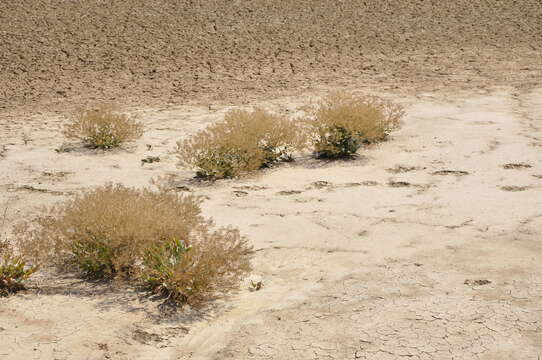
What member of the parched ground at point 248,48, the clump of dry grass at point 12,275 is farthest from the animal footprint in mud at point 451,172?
the parched ground at point 248,48

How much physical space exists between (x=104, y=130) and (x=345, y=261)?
378 centimetres

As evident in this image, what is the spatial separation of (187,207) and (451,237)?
1691mm

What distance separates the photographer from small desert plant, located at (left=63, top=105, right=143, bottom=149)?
6.96 metres

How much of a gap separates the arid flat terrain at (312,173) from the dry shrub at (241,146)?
157mm

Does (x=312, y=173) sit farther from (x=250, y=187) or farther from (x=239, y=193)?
(x=239, y=193)

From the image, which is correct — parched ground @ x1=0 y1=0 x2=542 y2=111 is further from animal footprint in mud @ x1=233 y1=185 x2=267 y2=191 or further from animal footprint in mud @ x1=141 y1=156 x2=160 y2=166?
animal footprint in mud @ x1=233 y1=185 x2=267 y2=191

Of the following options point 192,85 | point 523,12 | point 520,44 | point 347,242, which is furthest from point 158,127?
point 523,12

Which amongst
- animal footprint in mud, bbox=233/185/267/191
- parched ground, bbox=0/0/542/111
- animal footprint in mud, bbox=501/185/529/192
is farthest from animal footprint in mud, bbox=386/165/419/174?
parched ground, bbox=0/0/542/111

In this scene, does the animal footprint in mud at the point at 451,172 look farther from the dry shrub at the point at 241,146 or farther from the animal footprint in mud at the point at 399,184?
the dry shrub at the point at 241,146

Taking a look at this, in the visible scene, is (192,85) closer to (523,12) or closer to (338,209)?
(338,209)

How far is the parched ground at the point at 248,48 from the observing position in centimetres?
962

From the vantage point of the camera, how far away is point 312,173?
6.04 meters

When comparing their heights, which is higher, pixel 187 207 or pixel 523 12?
pixel 523 12

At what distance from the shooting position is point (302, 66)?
34.5ft
